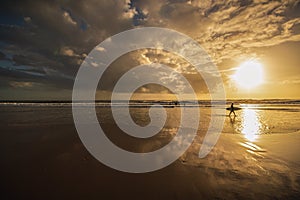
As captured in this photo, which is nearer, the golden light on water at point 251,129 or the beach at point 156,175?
the beach at point 156,175

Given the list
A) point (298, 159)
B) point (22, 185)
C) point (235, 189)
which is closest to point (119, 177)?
point (22, 185)

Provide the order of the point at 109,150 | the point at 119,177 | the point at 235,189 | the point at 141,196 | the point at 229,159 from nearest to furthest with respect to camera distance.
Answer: the point at 141,196, the point at 235,189, the point at 119,177, the point at 229,159, the point at 109,150

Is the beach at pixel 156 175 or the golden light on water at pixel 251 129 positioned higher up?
the golden light on water at pixel 251 129

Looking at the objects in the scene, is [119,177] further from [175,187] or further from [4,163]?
[4,163]

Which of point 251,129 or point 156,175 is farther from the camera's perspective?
point 251,129

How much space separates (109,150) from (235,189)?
16.2ft

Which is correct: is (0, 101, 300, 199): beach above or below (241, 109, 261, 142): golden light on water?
below

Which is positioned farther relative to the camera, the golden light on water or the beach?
the golden light on water

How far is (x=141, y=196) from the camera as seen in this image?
398 centimetres

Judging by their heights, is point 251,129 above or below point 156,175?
above

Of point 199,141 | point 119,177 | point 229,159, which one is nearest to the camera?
point 119,177

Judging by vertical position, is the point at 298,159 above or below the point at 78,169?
above

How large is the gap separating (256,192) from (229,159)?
93.8 inches

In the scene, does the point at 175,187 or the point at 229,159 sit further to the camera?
the point at 229,159
